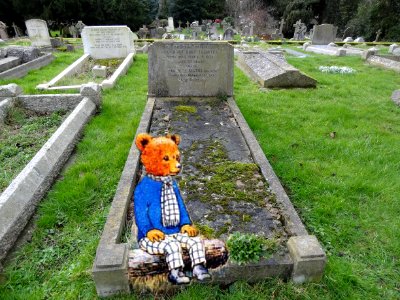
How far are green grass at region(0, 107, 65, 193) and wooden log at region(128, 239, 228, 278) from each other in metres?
2.33

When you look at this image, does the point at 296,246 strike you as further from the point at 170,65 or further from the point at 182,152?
the point at 170,65

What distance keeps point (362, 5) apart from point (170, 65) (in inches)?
1215

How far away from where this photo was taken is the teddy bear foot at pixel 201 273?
2367 millimetres

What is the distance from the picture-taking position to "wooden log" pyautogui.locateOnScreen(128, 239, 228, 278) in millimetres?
2350

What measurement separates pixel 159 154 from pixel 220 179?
4.34ft

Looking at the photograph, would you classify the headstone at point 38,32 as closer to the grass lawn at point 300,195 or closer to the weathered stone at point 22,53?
the weathered stone at point 22,53

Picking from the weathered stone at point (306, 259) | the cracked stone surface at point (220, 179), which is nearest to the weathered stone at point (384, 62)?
the cracked stone surface at point (220, 179)

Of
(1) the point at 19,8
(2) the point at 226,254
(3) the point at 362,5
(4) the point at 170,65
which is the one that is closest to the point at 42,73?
(4) the point at 170,65

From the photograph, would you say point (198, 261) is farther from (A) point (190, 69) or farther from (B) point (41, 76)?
(B) point (41, 76)

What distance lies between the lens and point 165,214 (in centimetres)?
248

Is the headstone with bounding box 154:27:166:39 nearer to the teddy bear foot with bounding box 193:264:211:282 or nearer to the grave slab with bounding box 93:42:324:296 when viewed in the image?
the grave slab with bounding box 93:42:324:296

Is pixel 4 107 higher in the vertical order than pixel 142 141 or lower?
lower

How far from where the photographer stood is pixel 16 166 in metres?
4.15

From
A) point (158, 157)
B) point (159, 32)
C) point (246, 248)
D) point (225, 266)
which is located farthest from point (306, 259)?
point (159, 32)
